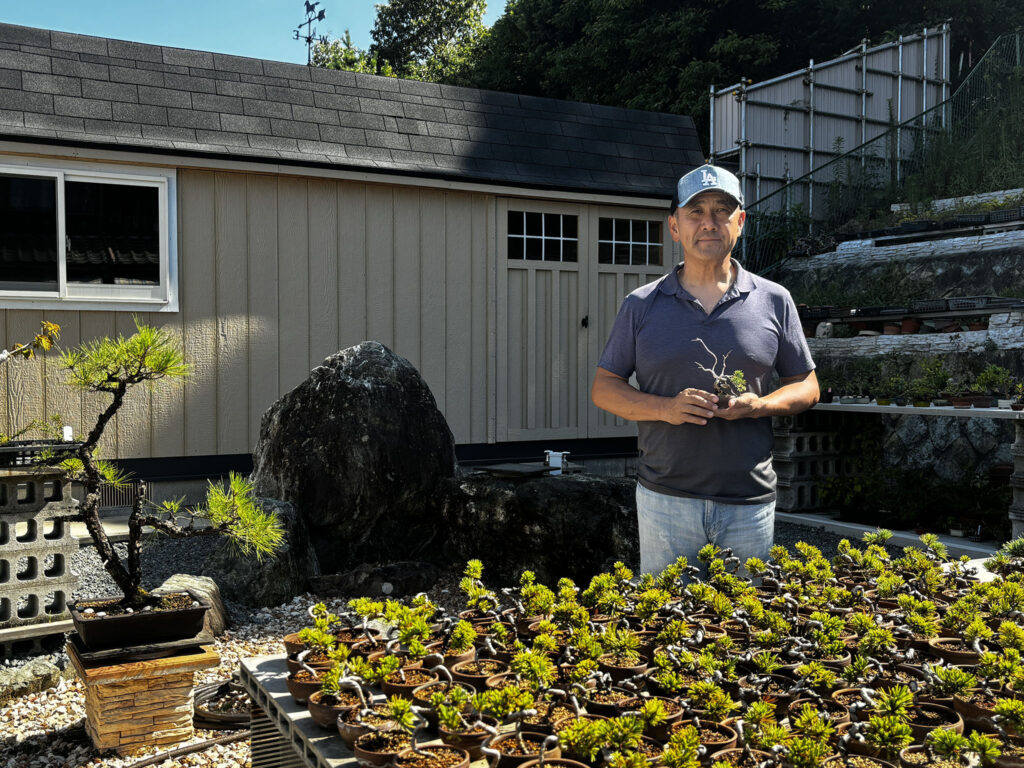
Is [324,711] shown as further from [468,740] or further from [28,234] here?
[28,234]

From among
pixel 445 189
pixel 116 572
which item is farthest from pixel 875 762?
pixel 445 189

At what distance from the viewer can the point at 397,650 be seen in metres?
1.98

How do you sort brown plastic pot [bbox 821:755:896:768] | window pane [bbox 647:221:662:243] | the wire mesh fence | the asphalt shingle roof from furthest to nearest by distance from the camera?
the wire mesh fence → window pane [bbox 647:221:662:243] → the asphalt shingle roof → brown plastic pot [bbox 821:755:896:768]

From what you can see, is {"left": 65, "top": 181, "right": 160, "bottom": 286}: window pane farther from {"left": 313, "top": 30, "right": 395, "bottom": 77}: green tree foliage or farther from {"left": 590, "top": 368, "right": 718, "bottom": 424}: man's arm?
{"left": 313, "top": 30, "right": 395, "bottom": 77}: green tree foliage

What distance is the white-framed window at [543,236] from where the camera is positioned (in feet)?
27.6

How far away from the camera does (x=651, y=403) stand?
8.76 feet

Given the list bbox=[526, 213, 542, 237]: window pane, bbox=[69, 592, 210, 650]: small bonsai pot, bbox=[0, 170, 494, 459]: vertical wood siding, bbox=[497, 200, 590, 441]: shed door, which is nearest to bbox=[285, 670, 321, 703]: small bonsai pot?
bbox=[69, 592, 210, 650]: small bonsai pot

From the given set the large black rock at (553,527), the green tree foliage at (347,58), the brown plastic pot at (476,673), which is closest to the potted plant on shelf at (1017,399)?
the large black rock at (553,527)

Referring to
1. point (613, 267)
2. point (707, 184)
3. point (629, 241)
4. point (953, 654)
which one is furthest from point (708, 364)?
point (629, 241)

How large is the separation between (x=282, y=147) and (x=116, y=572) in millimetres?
4576

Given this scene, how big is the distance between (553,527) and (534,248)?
355 centimetres

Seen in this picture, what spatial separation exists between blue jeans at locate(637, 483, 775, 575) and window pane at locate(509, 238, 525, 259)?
5792mm

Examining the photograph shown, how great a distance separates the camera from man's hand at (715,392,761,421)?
2535mm

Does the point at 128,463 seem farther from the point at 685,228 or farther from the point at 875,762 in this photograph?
the point at 875,762
